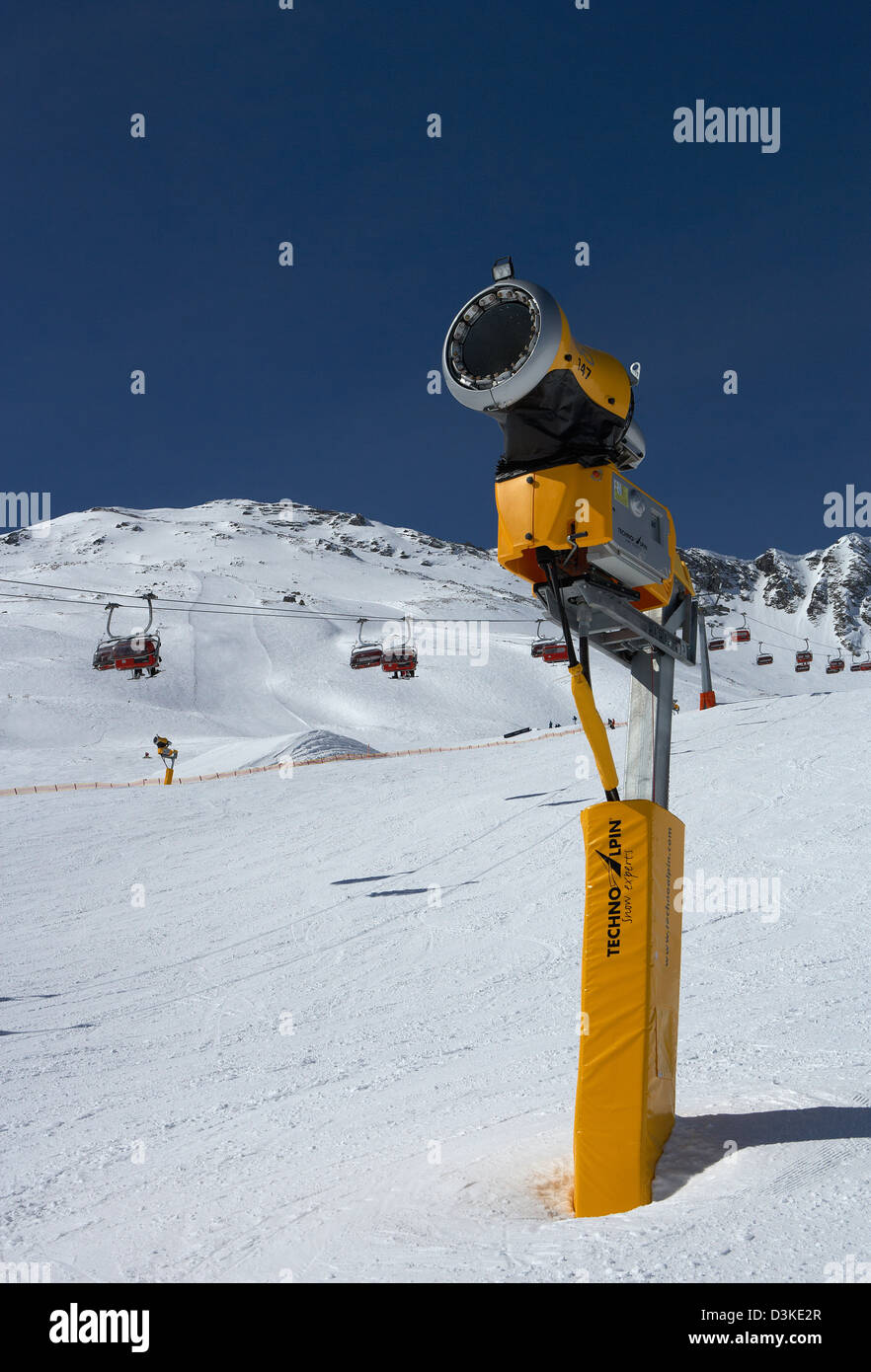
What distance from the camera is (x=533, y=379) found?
425 cm

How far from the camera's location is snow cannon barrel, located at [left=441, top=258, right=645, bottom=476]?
4.25 metres

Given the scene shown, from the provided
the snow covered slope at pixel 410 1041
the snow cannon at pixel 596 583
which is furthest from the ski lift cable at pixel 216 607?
the snow cannon at pixel 596 583

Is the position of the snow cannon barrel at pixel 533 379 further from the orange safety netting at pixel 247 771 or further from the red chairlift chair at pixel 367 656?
the red chairlift chair at pixel 367 656

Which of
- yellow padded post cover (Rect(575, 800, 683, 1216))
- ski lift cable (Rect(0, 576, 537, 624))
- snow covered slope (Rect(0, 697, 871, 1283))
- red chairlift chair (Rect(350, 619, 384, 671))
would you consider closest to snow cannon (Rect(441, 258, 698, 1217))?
yellow padded post cover (Rect(575, 800, 683, 1216))

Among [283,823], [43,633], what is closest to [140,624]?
[43,633]

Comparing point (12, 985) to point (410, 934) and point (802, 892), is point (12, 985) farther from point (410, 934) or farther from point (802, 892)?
point (802, 892)

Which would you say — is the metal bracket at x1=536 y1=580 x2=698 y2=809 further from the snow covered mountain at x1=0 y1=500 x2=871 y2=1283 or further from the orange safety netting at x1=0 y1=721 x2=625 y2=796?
the orange safety netting at x1=0 y1=721 x2=625 y2=796

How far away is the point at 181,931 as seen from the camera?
15.1m

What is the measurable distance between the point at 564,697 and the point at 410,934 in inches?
2573

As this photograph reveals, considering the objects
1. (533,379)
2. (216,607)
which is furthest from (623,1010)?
(216,607)

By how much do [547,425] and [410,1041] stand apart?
6.83 m

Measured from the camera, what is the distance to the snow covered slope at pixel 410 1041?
13.2 feet

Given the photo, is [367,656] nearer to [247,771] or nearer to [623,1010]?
[247,771]

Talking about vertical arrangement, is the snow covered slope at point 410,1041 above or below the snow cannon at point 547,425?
below
